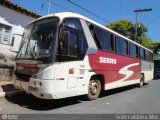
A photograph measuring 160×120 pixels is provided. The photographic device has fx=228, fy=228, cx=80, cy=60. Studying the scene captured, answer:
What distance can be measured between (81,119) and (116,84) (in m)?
5.01

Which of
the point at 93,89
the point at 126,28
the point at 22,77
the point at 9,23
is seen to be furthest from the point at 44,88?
the point at 126,28

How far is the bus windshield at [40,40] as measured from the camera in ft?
23.5

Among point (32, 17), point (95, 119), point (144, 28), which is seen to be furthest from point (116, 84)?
point (144, 28)

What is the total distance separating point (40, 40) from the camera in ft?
24.9

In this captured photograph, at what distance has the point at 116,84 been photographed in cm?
1105

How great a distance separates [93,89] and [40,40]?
3.05m

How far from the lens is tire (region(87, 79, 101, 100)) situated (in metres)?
8.97

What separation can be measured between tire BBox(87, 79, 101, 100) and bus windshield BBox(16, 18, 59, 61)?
255 centimetres

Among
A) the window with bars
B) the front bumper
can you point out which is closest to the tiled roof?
the window with bars

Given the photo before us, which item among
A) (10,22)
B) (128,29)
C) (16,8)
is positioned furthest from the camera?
(128,29)

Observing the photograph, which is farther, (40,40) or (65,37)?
(40,40)

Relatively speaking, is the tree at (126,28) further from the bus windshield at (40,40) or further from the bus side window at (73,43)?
the bus windshield at (40,40)

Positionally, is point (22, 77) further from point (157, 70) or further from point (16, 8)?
point (157, 70)

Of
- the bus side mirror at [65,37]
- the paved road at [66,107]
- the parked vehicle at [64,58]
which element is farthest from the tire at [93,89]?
the bus side mirror at [65,37]
